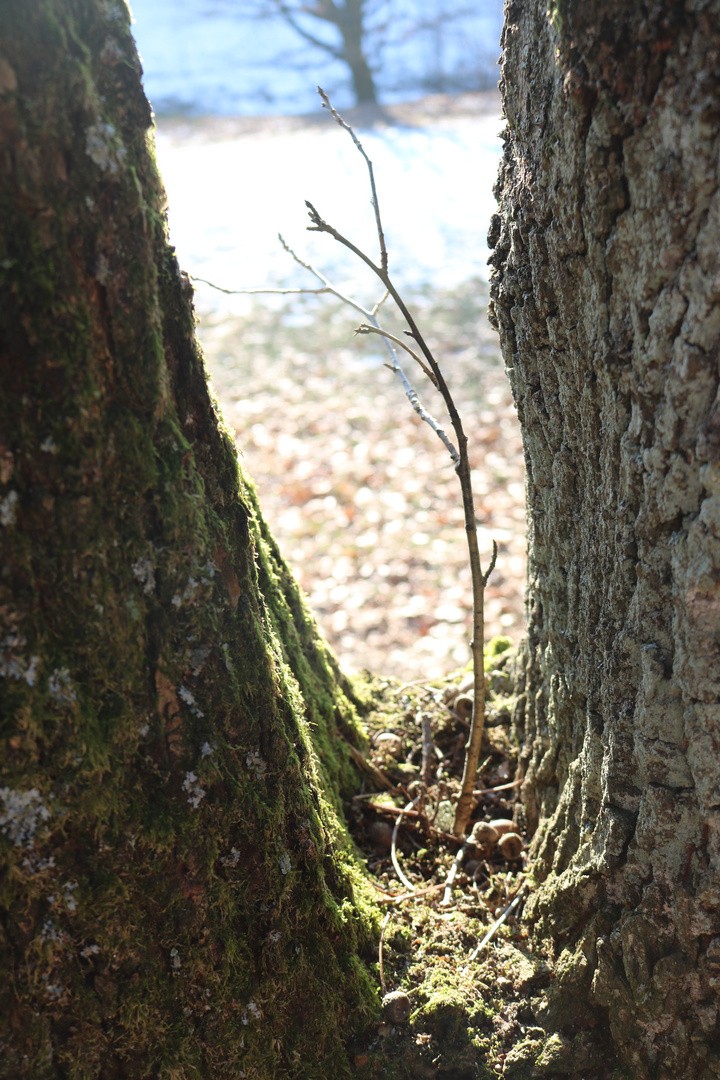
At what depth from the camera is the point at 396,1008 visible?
1.48m

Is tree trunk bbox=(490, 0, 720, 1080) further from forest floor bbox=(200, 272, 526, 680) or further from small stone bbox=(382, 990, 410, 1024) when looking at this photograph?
forest floor bbox=(200, 272, 526, 680)

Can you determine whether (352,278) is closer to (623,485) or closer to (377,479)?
(377,479)

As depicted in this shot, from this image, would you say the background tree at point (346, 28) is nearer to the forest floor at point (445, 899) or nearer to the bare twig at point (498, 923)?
the forest floor at point (445, 899)

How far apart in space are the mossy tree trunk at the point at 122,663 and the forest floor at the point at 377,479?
5.31 feet

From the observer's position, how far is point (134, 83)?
1.06m

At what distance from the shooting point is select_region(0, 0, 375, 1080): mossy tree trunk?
97 centimetres

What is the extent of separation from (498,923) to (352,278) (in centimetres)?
957

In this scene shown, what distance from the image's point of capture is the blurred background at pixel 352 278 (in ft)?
15.6

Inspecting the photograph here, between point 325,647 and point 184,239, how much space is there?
11592 mm

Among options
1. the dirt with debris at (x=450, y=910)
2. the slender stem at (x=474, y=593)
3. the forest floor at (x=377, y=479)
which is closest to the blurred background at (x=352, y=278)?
the forest floor at (x=377, y=479)

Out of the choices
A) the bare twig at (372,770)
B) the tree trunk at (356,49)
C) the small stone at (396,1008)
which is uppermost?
the tree trunk at (356,49)

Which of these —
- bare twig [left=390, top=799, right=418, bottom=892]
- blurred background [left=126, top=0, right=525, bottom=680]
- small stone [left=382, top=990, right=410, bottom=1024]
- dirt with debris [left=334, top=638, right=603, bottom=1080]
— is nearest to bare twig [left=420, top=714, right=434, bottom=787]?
dirt with debris [left=334, top=638, right=603, bottom=1080]

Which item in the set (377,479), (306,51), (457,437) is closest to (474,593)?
(457,437)

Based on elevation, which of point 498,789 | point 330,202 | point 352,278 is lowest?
point 498,789
